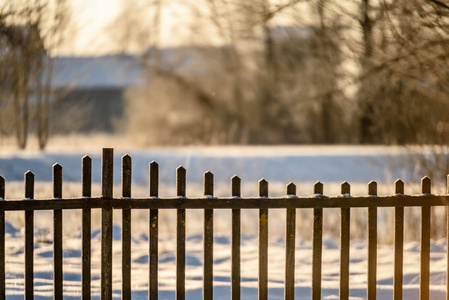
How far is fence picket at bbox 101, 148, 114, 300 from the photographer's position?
14.0ft

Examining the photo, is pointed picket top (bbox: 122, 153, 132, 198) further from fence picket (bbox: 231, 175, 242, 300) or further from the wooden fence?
fence picket (bbox: 231, 175, 242, 300)

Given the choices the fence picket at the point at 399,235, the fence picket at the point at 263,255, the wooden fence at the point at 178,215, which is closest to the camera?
the wooden fence at the point at 178,215

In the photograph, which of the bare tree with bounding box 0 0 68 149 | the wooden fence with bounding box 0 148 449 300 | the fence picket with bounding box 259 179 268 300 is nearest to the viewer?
the wooden fence with bounding box 0 148 449 300

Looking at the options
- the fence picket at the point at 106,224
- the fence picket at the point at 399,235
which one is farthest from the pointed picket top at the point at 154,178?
the fence picket at the point at 399,235

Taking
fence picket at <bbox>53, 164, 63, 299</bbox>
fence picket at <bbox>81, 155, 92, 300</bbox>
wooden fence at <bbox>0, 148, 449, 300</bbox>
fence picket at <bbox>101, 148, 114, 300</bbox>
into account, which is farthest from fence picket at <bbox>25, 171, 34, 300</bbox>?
fence picket at <bbox>101, 148, 114, 300</bbox>

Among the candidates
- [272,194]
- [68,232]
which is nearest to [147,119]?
[272,194]

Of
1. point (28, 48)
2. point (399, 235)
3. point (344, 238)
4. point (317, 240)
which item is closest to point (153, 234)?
point (317, 240)

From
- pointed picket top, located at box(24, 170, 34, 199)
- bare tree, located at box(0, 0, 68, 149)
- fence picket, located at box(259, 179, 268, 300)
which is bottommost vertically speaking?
fence picket, located at box(259, 179, 268, 300)

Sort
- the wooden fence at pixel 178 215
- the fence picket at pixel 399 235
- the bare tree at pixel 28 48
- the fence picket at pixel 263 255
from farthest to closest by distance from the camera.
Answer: the bare tree at pixel 28 48 → the fence picket at pixel 399 235 → the fence picket at pixel 263 255 → the wooden fence at pixel 178 215

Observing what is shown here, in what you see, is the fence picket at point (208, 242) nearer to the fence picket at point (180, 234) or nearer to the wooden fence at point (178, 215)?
the wooden fence at point (178, 215)

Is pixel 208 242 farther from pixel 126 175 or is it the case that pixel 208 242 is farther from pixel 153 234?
pixel 126 175

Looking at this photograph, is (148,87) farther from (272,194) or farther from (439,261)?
(439,261)

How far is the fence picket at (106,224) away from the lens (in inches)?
168

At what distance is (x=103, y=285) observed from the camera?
172 inches
